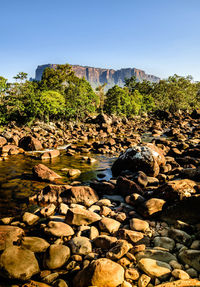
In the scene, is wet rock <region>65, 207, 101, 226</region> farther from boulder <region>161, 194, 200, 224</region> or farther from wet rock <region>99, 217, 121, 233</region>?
boulder <region>161, 194, 200, 224</region>

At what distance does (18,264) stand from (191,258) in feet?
11.9

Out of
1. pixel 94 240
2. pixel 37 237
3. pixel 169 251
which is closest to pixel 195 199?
pixel 169 251

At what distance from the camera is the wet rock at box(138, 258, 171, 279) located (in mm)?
3633

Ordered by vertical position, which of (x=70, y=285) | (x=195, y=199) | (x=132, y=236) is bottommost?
(x=70, y=285)

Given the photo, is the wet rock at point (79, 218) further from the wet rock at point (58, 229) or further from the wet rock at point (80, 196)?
the wet rock at point (80, 196)

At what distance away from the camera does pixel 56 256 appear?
4238 millimetres

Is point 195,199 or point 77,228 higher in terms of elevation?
point 195,199

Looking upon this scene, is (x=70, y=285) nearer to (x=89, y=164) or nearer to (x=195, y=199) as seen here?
(x=195, y=199)

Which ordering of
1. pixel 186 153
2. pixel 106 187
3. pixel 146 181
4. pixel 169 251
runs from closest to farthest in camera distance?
pixel 169 251 → pixel 106 187 → pixel 146 181 → pixel 186 153

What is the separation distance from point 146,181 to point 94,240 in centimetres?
490

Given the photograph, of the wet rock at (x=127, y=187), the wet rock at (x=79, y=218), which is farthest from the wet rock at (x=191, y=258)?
the wet rock at (x=127, y=187)

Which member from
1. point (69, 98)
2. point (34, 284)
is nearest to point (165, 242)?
point (34, 284)

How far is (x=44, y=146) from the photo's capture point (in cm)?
1941

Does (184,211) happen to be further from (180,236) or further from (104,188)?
(104,188)
